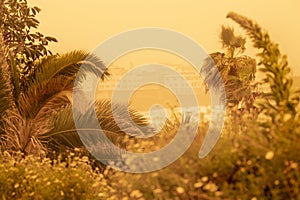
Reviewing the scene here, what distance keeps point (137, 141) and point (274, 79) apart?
3196 millimetres

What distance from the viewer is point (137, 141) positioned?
21.1ft

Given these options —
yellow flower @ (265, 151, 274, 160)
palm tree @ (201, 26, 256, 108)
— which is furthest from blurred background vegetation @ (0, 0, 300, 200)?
palm tree @ (201, 26, 256, 108)

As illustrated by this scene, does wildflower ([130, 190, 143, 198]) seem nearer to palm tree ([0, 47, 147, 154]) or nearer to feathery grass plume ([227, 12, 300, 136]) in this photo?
feathery grass plume ([227, 12, 300, 136])

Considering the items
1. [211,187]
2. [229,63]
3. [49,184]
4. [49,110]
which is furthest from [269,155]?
[229,63]

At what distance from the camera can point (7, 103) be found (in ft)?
28.5

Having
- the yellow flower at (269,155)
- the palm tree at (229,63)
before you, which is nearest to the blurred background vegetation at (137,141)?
the yellow flower at (269,155)

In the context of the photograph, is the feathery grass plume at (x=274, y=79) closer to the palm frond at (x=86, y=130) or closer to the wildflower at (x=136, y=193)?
the wildflower at (x=136, y=193)

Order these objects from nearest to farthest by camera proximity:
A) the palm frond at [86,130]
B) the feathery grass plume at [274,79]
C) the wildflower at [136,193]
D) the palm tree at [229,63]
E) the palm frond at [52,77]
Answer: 1. the feathery grass plume at [274,79]
2. the wildflower at [136,193]
3. the palm frond at [86,130]
4. the palm frond at [52,77]
5. the palm tree at [229,63]

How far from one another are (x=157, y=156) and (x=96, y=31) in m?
11.1

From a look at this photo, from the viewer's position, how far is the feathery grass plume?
335 cm

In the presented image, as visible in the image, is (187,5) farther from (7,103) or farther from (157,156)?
(157,156)

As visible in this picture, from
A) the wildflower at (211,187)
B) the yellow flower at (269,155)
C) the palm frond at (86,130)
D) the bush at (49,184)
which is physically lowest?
the bush at (49,184)

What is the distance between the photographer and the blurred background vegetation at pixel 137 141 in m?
3.28

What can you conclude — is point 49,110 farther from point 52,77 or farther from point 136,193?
point 136,193
